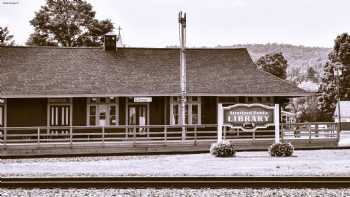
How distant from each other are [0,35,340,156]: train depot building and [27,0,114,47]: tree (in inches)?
730

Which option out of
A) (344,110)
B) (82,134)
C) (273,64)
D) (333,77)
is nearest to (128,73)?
(82,134)

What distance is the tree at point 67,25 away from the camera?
182ft

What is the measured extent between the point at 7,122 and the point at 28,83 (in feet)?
8.07

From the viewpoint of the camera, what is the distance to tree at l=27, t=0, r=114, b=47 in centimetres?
5534

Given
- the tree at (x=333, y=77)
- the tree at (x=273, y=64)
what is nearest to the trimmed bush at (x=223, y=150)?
the tree at (x=333, y=77)

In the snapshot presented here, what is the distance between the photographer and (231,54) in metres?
38.5

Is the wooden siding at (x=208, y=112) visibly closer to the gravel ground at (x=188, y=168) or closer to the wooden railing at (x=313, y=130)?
the wooden railing at (x=313, y=130)

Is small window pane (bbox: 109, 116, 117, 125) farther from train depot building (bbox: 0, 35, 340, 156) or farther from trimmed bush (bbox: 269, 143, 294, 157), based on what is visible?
trimmed bush (bbox: 269, 143, 294, 157)

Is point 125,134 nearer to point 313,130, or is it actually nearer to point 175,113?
point 175,113

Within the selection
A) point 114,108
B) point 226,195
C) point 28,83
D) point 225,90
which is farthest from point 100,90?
point 226,195

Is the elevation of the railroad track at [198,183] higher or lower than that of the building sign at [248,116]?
lower

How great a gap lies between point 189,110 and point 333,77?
44319 millimetres

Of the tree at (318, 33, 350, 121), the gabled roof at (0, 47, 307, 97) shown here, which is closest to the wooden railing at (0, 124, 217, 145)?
the gabled roof at (0, 47, 307, 97)

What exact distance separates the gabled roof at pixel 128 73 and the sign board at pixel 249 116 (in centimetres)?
743
